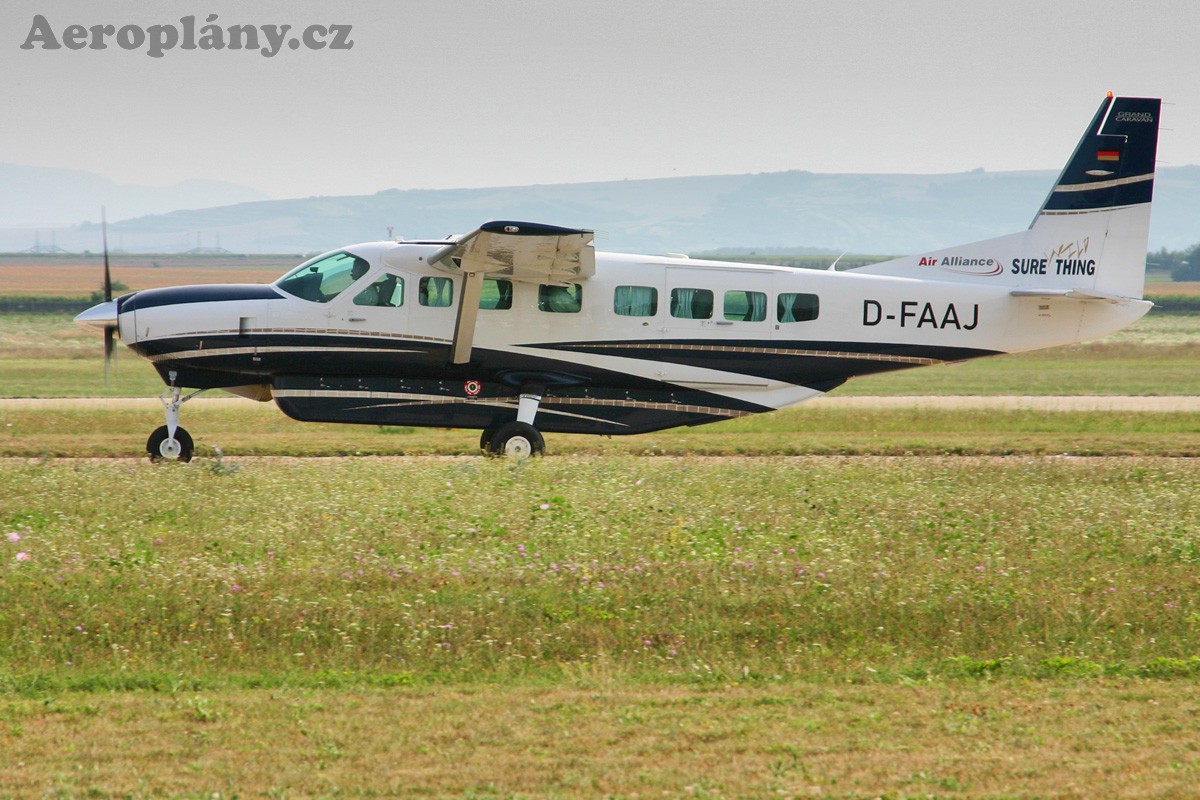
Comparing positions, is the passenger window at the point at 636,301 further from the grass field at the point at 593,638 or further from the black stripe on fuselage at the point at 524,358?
the grass field at the point at 593,638

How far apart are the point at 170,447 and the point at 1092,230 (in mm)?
12778

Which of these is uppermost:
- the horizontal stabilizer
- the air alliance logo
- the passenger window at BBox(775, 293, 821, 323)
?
the air alliance logo

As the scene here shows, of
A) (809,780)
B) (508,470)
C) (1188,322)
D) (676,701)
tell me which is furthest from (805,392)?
(1188,322)

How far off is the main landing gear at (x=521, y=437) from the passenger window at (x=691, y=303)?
223 cm

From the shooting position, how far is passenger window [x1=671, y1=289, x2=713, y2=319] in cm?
1616

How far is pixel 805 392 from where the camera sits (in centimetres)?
1667

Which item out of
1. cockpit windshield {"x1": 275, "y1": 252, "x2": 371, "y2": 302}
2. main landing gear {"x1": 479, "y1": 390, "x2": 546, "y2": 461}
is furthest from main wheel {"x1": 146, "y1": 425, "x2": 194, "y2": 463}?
main landing gear {"x1": 479, "y1": 390, "x2": 546, "y2": 461}

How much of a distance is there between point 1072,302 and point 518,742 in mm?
12841

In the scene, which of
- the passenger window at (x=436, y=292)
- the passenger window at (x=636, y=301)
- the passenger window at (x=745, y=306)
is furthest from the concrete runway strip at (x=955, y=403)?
the passenger window at (x=636, y=301)

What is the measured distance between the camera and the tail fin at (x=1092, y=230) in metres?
16.6

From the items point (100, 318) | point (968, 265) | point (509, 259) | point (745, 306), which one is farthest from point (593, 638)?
point (968, 265)

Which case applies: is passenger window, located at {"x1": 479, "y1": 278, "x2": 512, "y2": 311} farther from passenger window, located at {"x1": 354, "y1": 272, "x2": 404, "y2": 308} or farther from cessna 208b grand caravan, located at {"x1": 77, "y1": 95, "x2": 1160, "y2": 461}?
passenger window, located at {"x1": 354, "y1": 272, "x2": 404, "y2": 308}

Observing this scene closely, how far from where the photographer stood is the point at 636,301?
16.1m

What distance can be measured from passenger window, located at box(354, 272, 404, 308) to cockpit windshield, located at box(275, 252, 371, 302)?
221 millimetres
